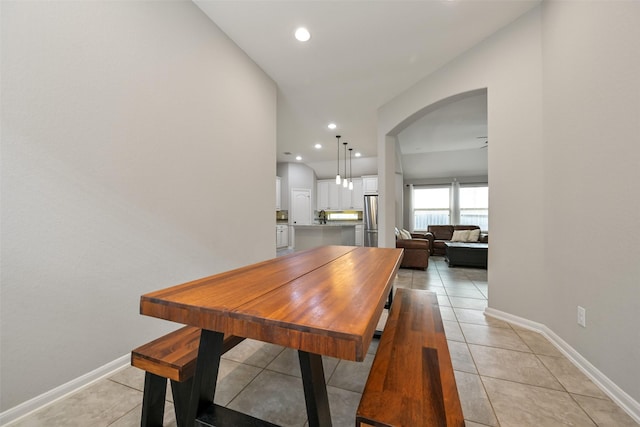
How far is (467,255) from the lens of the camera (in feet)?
16.7

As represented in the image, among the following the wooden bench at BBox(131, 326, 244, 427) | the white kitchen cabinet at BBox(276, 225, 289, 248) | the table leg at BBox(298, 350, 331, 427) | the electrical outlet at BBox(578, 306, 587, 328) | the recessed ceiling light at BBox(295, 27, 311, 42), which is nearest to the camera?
the table leg at BBox(298, 350, 331, 427)

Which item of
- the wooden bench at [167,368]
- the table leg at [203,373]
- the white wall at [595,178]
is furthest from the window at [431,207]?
the table leg at [203,373]

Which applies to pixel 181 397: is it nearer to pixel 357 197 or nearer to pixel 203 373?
pixel 203 373

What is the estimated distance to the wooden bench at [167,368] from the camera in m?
0.99

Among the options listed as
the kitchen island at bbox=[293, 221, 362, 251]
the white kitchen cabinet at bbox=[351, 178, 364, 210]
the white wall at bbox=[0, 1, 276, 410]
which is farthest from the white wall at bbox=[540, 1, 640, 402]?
the white kitchen cabinet at bbox=[351, 178, 364, 210]

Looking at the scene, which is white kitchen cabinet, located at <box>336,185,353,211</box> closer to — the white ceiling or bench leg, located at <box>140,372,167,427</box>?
the white ceiling

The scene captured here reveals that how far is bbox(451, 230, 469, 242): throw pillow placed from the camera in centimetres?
664

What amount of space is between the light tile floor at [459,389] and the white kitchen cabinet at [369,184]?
21.2 ft

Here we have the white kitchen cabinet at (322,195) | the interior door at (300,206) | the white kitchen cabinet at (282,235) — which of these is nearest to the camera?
the white kitchen cabinet at (282,235)

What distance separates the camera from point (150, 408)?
3.63 feet

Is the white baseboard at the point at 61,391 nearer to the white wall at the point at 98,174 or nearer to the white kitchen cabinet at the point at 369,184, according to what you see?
the white wall at the point at 98,174

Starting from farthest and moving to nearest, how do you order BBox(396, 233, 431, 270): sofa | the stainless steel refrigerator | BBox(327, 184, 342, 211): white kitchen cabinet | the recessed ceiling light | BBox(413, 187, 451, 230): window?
BBox(327, 184, 342, 211): white kitchen cabinet, BBox(413, 187, 451, 230): window, the stainless steel refrigerator, BBox(396, 233, 431, 270): sofa, the recessed ceiling light

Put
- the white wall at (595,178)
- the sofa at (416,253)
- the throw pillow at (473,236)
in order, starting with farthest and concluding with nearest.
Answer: the throw pillow at (473,236) → the sofa at (416,253) → the white wall at (595,178)

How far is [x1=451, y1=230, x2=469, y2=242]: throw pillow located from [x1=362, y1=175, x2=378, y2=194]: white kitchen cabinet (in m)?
2.75
